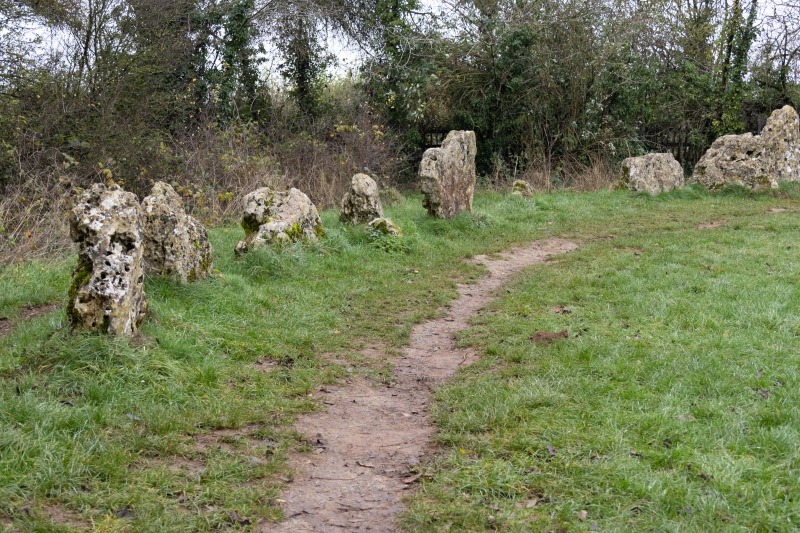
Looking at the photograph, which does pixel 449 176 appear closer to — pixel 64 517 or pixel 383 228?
pixel 383 228

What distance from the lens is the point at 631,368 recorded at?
583cm

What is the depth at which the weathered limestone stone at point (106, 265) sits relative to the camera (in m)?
5.75

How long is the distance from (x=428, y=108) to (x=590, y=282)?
46.3 ft

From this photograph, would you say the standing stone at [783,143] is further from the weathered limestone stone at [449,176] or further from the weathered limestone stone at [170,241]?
the weathered limestone stone at [170,241]

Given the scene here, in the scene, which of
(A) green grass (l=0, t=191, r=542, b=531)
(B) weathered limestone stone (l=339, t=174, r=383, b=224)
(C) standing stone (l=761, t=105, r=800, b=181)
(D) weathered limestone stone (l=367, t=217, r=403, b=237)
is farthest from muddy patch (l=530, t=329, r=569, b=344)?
(C) standing stone (l=761, t=105, r=800, b=181)

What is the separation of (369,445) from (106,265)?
2.72 metres

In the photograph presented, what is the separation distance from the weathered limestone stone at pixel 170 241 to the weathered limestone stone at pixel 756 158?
49.4 ft

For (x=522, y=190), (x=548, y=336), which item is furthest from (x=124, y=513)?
A: (x=522, y=190)

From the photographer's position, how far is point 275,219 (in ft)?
33.8

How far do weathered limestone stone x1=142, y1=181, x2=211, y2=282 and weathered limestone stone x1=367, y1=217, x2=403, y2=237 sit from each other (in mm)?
3820

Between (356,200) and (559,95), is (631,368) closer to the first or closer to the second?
(356,200)

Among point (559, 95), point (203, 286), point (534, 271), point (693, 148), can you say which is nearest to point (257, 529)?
point (203, 286)

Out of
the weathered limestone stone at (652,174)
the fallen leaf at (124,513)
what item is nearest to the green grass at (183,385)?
the fallen leaf at (124,513)

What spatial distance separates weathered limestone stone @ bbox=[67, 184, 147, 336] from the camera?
575 centimetres
